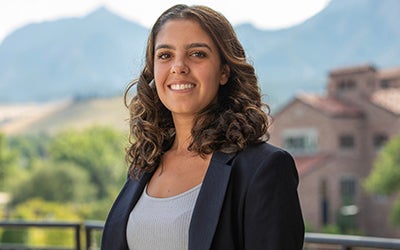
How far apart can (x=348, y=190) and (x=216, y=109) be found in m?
30.6

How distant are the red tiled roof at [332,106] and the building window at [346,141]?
1229 millimetres

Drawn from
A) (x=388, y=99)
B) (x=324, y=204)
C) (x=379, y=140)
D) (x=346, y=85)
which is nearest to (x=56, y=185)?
(x=324, y=204)

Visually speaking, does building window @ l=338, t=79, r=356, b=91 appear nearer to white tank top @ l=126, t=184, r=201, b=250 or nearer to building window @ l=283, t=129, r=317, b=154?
building window @ l=283, t=129, r=317, b=154

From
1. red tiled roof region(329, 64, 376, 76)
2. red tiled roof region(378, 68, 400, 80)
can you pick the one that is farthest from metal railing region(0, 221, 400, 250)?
red tiled roof region(378, 68, 400, 80)

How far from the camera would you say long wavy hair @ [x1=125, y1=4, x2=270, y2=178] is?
103 centimetres

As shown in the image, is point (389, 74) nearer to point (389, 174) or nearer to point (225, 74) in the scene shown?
point (389, 174)

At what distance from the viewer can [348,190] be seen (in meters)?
30.7

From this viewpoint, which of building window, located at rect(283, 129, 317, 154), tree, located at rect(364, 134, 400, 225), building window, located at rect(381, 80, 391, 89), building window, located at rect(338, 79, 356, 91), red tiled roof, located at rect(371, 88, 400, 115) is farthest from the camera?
building window, located at rect(381, 80, 391, 89)

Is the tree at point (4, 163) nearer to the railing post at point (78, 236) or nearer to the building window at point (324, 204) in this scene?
the building window at point (324, 204)

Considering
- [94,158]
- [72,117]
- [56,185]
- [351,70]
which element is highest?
[351,70]

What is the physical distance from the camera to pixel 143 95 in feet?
3.98

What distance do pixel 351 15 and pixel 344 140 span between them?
171ft

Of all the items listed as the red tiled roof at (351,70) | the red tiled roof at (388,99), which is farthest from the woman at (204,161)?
the red tiled roof at (388,99)

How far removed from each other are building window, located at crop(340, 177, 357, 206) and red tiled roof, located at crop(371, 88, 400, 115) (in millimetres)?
3880
